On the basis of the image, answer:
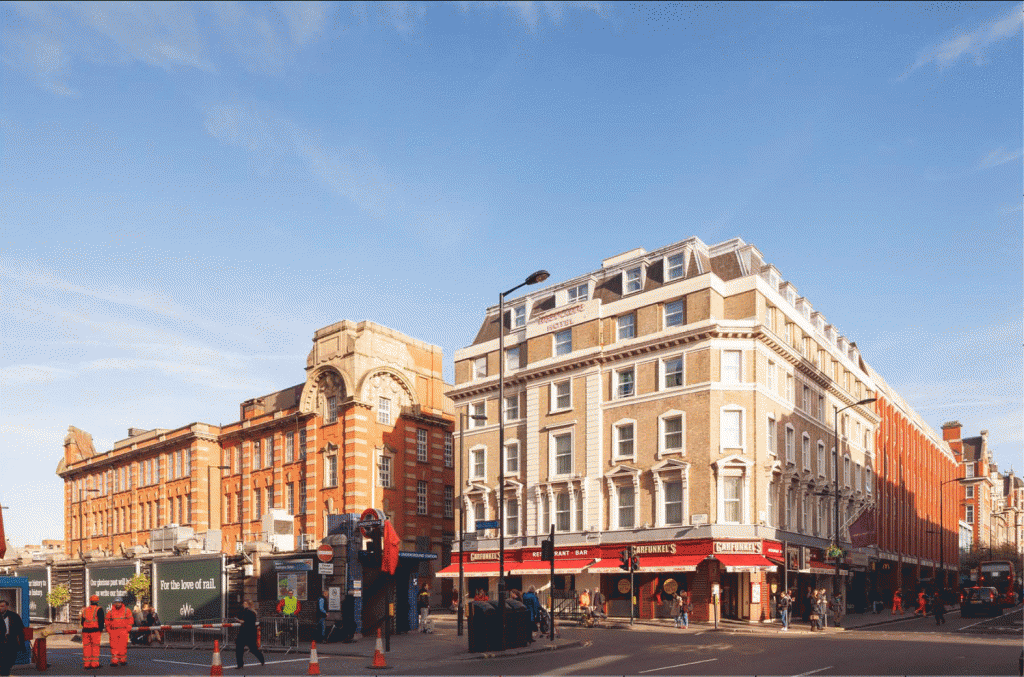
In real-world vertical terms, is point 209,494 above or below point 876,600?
above

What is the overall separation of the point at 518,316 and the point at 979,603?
93.8ft

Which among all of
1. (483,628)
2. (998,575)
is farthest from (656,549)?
(998,575)

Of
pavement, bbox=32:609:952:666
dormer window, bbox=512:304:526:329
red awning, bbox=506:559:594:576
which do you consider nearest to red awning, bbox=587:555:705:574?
red awning, bbox=506:559:594:576

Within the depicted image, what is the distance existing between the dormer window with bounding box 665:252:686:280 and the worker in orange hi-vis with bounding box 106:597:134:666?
31.3 metres

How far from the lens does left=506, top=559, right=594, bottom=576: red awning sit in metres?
45.5

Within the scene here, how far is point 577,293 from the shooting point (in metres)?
51.9

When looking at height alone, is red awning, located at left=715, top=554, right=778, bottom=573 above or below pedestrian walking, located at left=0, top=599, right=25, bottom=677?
below

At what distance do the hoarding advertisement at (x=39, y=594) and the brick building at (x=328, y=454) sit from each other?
1303 centimetres

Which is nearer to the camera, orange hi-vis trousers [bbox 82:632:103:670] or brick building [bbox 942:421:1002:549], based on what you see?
orange hi-vis trousers [bbox 82:632:103:670]

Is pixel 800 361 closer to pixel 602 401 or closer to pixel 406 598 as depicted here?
pixel 602 401

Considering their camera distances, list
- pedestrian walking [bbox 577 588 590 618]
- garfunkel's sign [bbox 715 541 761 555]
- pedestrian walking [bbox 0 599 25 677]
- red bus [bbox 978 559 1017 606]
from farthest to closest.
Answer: red bus [bbox 978 559 1017 606], garfunkel's sign [bbox 715 541 761 555], pedestrian walking [bbox 577 588 590 618], pedestrian walking [bbox 0 599 25 677]

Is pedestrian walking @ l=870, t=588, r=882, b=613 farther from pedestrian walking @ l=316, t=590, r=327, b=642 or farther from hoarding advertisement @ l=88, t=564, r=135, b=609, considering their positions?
hoarding advertisement @ l=88, t=564, r=135, b=609

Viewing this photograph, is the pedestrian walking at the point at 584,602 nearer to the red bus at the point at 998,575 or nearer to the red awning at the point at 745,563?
the red awning at the point at 745,563

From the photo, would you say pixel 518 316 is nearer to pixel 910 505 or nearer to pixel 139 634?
pixel 139 634
